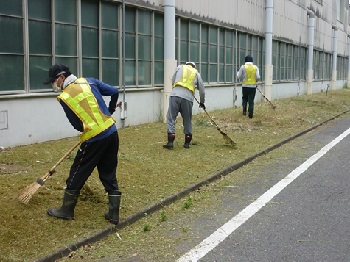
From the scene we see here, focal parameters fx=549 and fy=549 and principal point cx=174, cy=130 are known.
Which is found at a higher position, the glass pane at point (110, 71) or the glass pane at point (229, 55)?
the glass pane at point (229, 55)

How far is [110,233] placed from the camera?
608 centimetres

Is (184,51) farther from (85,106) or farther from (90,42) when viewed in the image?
(85,106)

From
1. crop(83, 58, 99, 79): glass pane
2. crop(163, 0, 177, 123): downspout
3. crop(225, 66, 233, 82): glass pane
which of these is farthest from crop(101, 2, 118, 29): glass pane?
crop(225, 66, 233, 82): glass pane

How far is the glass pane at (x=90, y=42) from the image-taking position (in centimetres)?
1311

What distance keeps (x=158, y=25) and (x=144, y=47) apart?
1.13 metres

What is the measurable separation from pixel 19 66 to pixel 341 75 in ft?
151

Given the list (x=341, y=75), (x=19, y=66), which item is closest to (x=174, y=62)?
(x=19, y=66)

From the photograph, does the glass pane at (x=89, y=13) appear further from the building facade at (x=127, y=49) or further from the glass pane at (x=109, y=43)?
the glass pane at (x=109, y=43)

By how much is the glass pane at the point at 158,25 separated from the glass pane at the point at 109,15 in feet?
7.56

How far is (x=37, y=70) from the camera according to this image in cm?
1148

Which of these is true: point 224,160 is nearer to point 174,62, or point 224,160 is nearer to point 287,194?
point 287,194

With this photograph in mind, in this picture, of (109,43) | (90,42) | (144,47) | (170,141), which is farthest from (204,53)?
(170,141)

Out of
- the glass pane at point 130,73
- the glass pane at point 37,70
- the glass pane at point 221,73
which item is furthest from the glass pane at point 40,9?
the glass pane at point 221,73

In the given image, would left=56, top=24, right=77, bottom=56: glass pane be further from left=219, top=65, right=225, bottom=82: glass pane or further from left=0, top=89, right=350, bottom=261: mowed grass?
left=219, top=65, right=225, bottom=82: glass pane
